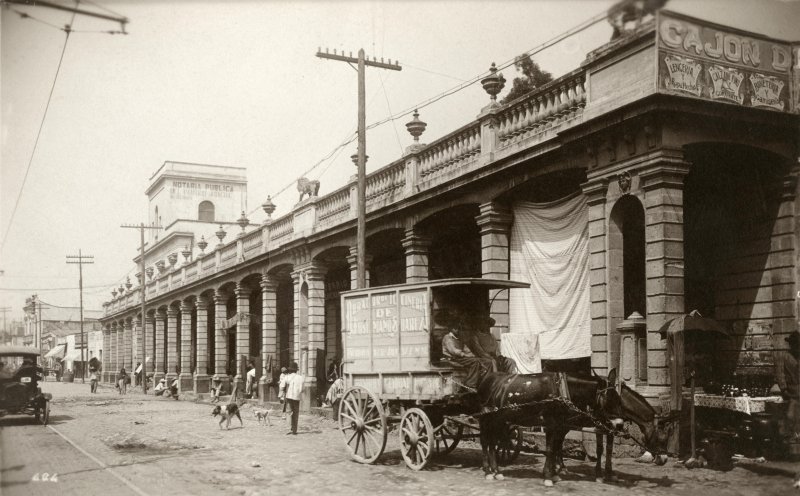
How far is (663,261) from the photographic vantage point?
11.2 meters

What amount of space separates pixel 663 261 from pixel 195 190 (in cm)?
5384

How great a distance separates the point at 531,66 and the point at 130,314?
38841mm

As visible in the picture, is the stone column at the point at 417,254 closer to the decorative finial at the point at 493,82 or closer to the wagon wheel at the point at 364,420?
the decorative finial at the point at 493,82

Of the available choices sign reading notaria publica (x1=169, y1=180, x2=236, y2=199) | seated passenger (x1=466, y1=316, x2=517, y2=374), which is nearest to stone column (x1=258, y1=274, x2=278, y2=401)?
seated passenger (x1=466, y1=316, x2=517, y2=374)

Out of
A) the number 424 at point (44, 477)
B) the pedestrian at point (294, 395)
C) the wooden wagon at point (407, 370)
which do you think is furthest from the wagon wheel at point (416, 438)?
the pedestrian at point (294, 395)

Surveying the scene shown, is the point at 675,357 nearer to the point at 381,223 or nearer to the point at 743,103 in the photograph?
the point at 743,103

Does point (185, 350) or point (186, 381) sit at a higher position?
point (185, 350)

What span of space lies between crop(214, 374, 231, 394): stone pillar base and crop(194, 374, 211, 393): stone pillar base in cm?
296

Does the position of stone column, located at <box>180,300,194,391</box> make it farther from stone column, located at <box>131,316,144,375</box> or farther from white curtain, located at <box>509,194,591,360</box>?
white curtain, located at <box>509,194,591,360</box>

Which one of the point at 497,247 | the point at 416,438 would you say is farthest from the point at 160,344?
the point at 416,438

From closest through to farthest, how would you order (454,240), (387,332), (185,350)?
(387,332)
(454,240)
(185,350)

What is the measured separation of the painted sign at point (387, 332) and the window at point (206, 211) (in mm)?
51046

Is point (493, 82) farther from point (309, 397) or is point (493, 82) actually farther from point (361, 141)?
point (309, 397)

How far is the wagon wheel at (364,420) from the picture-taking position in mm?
11469
